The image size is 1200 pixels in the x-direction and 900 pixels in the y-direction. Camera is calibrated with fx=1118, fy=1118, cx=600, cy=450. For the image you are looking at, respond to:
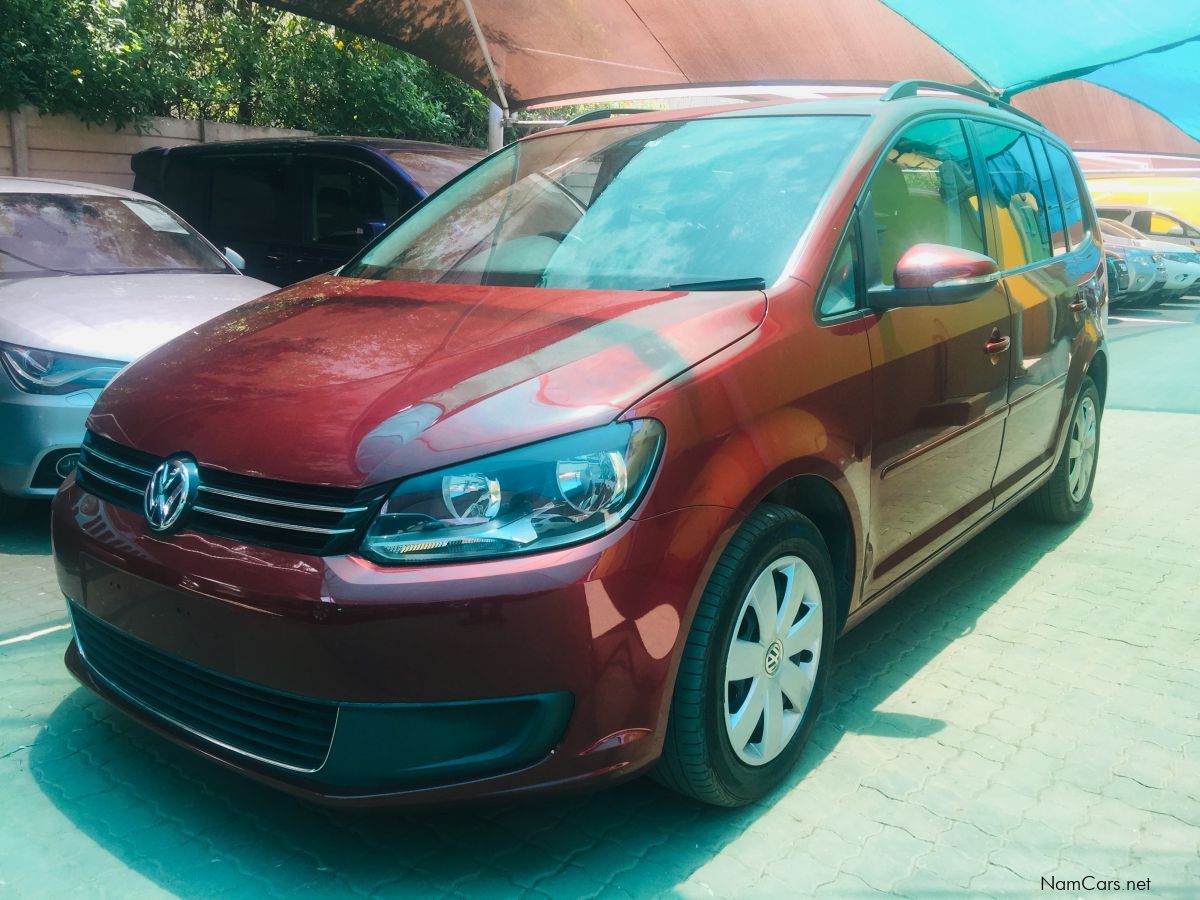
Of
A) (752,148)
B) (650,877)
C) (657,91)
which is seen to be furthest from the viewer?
(657,91)

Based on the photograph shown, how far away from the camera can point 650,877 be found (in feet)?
8.21

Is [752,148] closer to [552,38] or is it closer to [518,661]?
[518,661]

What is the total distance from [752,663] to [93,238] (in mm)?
4635

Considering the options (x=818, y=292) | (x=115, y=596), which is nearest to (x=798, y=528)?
(x=818, y=292)

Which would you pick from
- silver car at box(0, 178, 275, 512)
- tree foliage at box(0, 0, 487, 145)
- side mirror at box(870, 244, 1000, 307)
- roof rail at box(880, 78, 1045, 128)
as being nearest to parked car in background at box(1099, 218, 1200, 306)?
tree foliage at box(0, 0, 487, 145)

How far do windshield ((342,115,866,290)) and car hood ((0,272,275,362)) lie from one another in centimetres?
140

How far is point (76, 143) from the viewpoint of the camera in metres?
11.0

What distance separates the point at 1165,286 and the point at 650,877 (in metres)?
17.6

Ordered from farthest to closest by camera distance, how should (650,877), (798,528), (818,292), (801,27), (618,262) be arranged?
(801,27) < (618,262) < (818,292) < (798,528) < (650,877)

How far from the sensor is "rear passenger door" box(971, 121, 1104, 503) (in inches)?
160

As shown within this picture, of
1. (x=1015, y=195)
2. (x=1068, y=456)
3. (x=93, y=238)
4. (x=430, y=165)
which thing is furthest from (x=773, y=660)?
(x=430, y=165)

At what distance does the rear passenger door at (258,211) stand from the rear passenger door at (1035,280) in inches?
204

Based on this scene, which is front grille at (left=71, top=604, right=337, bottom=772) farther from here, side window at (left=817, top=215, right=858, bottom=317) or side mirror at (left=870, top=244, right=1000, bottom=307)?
side mirror at (left=870, top=244, right=1000, bottom=307)

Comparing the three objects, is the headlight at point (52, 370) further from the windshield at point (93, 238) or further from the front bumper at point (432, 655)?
the front bumper at point (432, 655)
